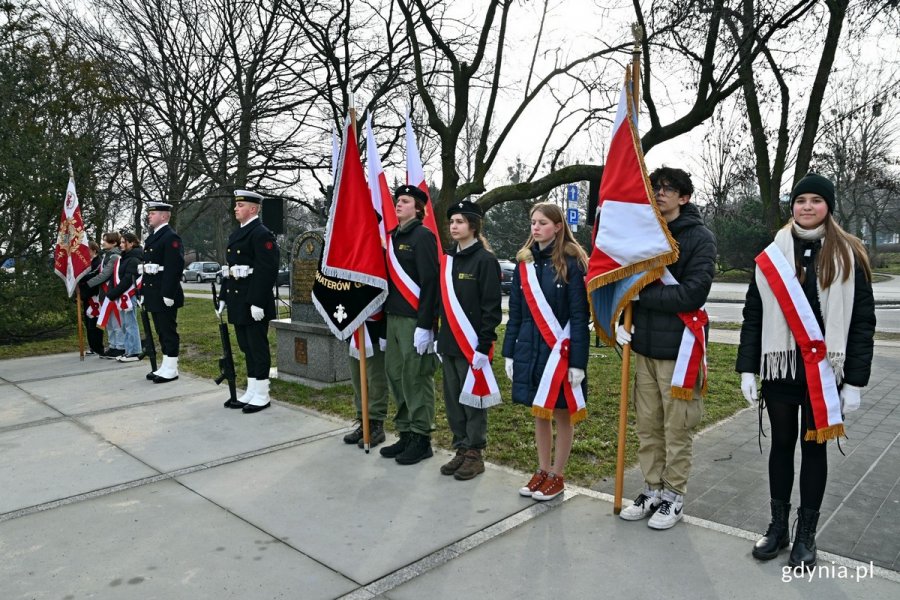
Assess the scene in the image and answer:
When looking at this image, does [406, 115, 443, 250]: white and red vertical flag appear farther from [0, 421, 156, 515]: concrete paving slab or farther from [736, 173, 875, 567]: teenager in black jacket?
[0, 421, 156, 515]: concrete paving slab

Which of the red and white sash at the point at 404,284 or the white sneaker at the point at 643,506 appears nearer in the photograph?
the white sneaker at the point at 643,506

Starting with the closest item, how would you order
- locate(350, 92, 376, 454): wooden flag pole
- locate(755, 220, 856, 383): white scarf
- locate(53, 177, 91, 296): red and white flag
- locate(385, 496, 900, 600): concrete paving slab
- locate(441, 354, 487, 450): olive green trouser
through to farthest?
locate(385, 496, 900, 600): concrete paving slab < locate(755, 220, 856, 383): white scarf < locate(441, 354, 487, 450): olive green trouser < locate(350, 92, 376, 454): wooden flag pole < locate(53, 177, 91, 296): red and white flag

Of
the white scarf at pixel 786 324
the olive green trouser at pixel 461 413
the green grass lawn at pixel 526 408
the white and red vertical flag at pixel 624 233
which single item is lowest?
the green grass lawn at pixel 526 408

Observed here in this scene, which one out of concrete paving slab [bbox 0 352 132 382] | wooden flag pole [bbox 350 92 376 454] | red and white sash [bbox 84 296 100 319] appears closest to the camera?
wooden flag pole [bbox 350 92 376 454]

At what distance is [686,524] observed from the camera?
11.4 ft

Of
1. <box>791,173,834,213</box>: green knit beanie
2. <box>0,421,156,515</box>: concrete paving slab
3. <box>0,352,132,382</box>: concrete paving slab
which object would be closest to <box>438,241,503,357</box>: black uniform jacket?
<box>791,173,834,213</box>: green knit beanie

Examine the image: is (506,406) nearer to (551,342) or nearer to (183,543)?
(551,342)

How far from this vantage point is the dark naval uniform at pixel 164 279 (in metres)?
7.23

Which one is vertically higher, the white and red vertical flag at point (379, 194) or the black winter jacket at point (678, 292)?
the white and red vertical flag at point (379, 194)

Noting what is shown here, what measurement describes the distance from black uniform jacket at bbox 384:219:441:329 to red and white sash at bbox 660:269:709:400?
1.83 meters

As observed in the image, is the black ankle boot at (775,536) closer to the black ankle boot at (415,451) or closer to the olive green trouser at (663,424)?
the olive green trouser at (663,424)

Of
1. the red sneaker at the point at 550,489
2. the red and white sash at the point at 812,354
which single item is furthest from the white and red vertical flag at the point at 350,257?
the red and white sash at the point at 812,354

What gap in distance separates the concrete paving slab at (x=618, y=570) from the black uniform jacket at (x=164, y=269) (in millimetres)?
5378

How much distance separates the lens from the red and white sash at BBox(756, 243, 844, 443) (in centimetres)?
291
